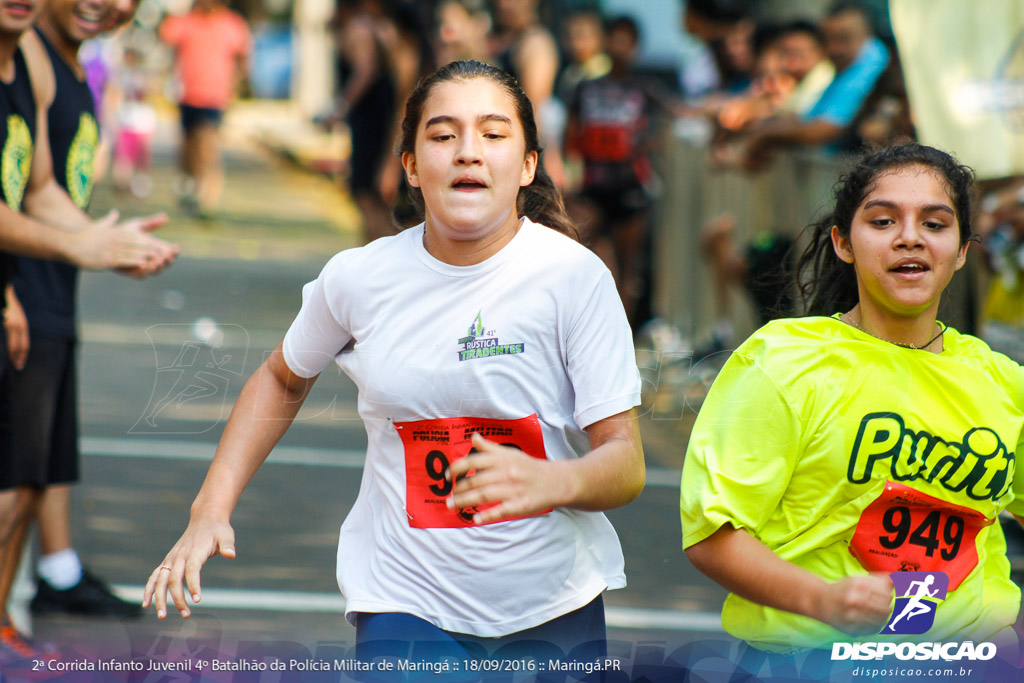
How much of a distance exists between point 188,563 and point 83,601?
242cm

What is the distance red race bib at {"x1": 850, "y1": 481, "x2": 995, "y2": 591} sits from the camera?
8.39ft

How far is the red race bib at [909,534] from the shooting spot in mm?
2557

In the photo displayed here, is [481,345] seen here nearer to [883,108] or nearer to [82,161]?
[82,161]

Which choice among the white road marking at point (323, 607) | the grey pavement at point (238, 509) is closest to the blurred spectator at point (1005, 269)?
the grey pavement at point (238, 509)

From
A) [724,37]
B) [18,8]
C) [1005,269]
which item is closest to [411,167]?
[18,8]

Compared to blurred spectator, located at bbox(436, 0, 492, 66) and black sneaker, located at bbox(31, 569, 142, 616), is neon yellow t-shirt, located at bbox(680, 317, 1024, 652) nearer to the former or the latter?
black sneaker, located at bbox(31, 569, 142, 616)

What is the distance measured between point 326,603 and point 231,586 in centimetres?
39

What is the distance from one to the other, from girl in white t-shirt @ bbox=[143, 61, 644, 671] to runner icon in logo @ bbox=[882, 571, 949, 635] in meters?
0.54

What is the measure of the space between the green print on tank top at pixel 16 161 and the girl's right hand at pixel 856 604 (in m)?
2.51

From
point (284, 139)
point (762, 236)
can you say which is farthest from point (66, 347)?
point (284, 139)

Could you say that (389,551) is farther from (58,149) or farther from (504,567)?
(58,149)

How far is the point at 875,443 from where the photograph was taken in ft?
8.35

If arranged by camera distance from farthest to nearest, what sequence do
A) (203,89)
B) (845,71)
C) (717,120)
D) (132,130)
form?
(132,130), (203,89), (717,120), (845,71)

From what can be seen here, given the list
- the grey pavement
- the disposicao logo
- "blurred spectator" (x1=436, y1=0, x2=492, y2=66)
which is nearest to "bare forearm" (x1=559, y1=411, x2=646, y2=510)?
the disposicao logo
